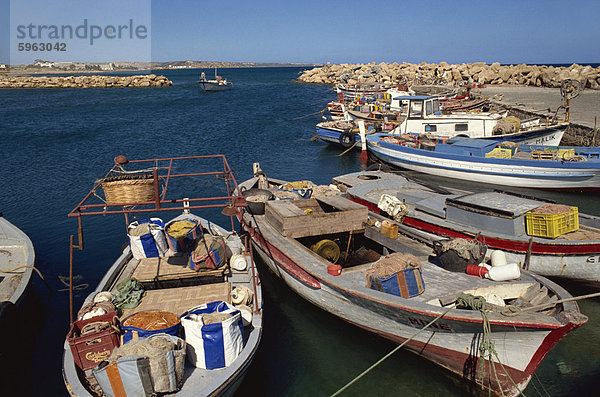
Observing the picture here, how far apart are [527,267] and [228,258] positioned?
9138 mm


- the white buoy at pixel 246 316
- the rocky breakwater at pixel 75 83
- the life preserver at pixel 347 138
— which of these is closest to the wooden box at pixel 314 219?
the white buoy at pixel 246 316

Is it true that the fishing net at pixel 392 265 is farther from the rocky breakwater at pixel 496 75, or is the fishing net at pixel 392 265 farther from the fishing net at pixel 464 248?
the rocky breakwater at pixel 496 75

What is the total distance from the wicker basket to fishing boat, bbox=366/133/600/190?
20.6m

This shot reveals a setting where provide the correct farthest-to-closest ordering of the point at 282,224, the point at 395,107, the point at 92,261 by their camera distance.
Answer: the point at 395,107, the point at 92,261, the point at 282,224

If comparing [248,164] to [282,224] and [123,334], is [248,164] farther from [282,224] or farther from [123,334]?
[123,334]

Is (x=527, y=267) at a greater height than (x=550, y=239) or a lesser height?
lesser

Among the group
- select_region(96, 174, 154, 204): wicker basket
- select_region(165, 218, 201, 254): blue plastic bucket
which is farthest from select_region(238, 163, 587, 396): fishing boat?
select_region(96, 174, 154, 204): wicker basket

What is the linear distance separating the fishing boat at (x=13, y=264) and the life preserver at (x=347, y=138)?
2640cm

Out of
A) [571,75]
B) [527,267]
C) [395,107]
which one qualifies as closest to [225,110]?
[395,107]

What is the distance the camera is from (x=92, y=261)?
641 inches

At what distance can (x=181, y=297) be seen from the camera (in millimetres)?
10516

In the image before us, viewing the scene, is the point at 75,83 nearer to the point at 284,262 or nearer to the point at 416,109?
the point at 416,109

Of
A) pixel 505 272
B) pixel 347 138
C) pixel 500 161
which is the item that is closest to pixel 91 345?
pixel 505 272

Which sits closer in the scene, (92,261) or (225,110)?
(92,261)
